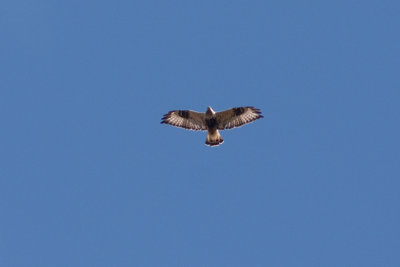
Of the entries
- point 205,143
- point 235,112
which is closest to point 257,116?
point 235,112

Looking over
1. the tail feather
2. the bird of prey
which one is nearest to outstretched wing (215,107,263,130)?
the bird of prey

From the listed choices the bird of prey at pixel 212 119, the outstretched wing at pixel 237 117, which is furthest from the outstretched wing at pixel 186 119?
the outstretched wing at pixel 237 117

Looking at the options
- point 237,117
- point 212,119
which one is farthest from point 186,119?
point 237,117

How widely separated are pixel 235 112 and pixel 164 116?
3.04m

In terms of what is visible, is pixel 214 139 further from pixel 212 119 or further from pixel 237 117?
pixel 237 117

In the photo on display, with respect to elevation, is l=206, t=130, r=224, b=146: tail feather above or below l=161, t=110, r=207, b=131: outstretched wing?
below

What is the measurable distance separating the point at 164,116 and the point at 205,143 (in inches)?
86.9

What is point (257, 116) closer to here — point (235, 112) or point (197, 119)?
point (235, 112)

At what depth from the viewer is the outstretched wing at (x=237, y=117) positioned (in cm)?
2425

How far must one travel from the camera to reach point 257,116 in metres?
24.5

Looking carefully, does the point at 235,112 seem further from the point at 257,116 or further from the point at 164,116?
the point at 164,116

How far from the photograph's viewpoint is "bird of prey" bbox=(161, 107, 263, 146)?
24.1 metres

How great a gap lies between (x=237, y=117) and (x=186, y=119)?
2.18 m

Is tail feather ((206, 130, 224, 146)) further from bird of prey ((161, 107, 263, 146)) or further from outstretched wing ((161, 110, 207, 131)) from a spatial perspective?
outstretched wing ((161, 110, 207, 131))
